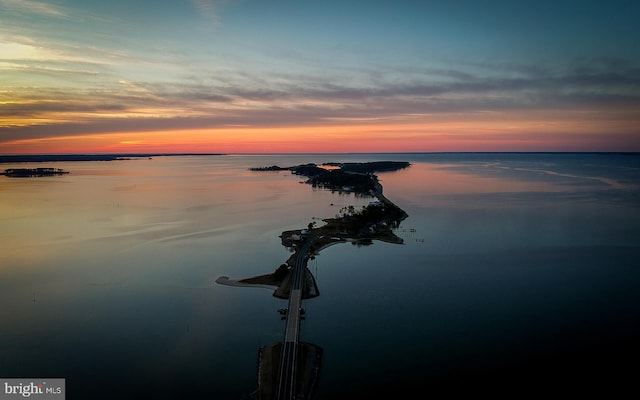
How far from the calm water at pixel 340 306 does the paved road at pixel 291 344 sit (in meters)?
0.75

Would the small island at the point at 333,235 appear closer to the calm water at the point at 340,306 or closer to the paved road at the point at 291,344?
the paved road at the point at 291,344

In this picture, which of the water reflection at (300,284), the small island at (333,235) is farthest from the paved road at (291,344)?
the small island at (333,235)

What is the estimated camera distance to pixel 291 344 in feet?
51.7

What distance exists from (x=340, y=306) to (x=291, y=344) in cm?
519

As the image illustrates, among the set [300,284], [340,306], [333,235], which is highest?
Answer: [333,235]

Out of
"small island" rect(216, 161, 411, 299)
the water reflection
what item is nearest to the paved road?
the water reflection

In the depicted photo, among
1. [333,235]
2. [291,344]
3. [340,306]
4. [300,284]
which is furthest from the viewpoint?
[333,235]

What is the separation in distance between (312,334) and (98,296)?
12.5 meters

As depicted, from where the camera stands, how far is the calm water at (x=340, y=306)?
48.1 ft

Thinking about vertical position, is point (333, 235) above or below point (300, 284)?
above

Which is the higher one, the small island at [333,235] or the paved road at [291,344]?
the small island at [333,235]

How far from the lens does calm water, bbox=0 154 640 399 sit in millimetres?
14672

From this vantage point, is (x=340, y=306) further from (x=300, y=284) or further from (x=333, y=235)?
(x=333, y=235)

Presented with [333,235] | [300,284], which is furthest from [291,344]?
[333,235]
